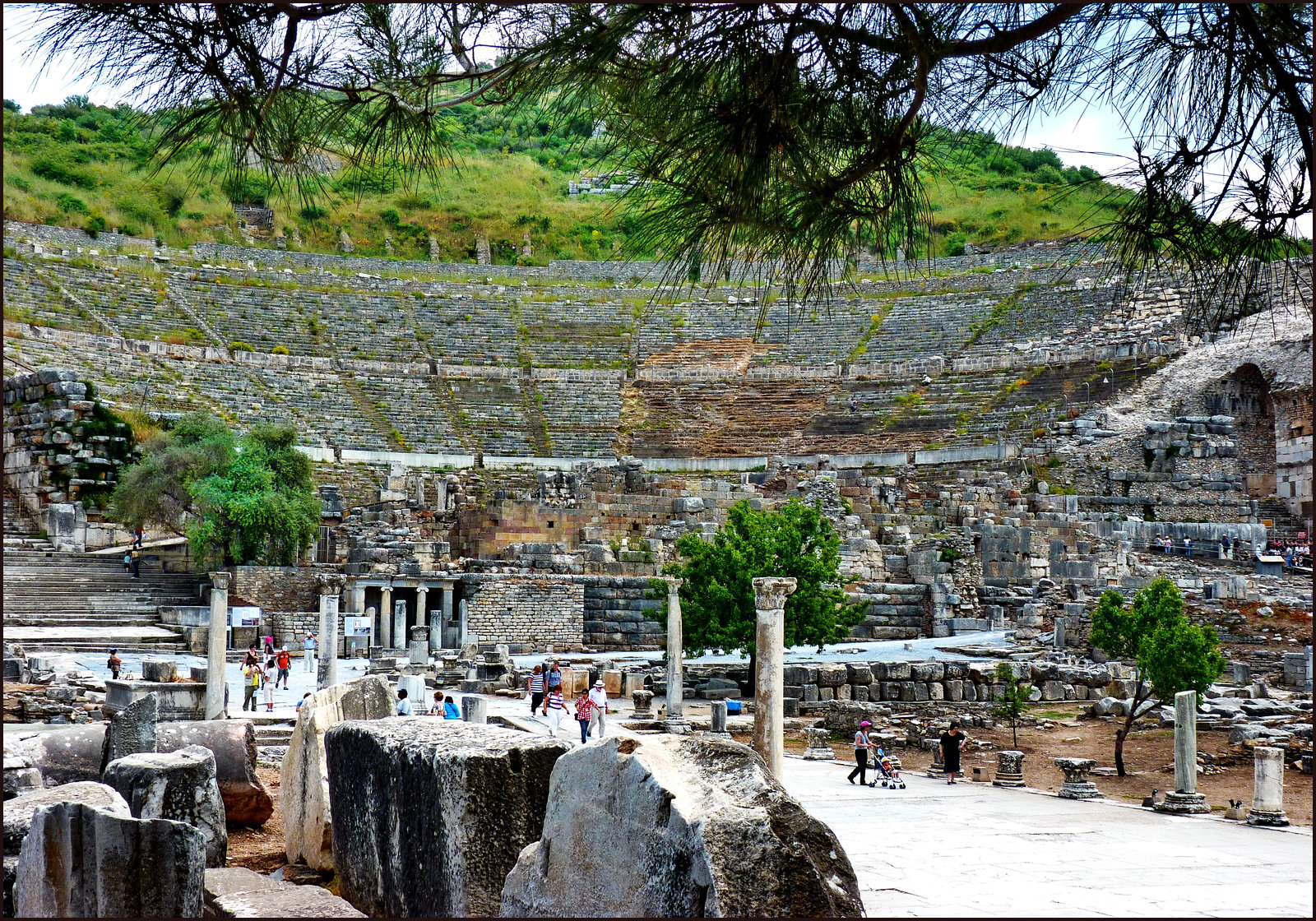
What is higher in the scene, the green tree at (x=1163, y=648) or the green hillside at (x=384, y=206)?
the green hillside at (x=384, y=206)

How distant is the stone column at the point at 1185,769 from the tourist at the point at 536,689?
7804 millimetres

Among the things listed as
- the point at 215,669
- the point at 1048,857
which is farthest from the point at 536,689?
the point at 1048,857

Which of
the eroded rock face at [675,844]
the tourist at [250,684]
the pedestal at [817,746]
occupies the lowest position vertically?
the pedestal at [817,746]

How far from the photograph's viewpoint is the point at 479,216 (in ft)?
212

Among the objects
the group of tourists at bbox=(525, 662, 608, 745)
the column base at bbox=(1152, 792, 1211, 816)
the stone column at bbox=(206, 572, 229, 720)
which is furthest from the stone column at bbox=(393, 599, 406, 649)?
the column base at bbox=(1152, 792, 1211, 816)

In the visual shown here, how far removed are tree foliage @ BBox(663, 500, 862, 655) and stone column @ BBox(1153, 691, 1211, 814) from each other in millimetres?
7563

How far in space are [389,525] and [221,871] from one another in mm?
22964

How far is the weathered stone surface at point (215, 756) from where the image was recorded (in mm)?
7445

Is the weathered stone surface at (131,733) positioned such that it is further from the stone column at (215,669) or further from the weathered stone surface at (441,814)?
the stone column at (215,669)

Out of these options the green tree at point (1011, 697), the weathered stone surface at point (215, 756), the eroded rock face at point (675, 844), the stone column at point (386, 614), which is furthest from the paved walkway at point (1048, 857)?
the stone column at point (386, 614)

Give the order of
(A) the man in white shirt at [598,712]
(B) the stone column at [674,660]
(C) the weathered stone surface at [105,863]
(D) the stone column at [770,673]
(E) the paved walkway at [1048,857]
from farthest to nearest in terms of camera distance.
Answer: (B) the stone column at [674,660] < (A) the man in white shirt at [598,712] < (D) the stone column at [770,673] < (E) the paved walkway at [1048,857] < (C) the weathered stone surface at [105,863]

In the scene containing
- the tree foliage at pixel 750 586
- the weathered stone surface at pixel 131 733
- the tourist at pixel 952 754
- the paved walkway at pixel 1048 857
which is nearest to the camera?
the paved walkway at pixel 1048 857

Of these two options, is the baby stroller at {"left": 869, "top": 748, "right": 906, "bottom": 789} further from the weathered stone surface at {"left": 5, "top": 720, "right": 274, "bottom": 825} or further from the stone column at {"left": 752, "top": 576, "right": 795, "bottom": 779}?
the weathered stone surface at {"left": 5, "top": 720, "right": 274, "bottom": 825}

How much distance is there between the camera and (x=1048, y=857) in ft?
24.3
